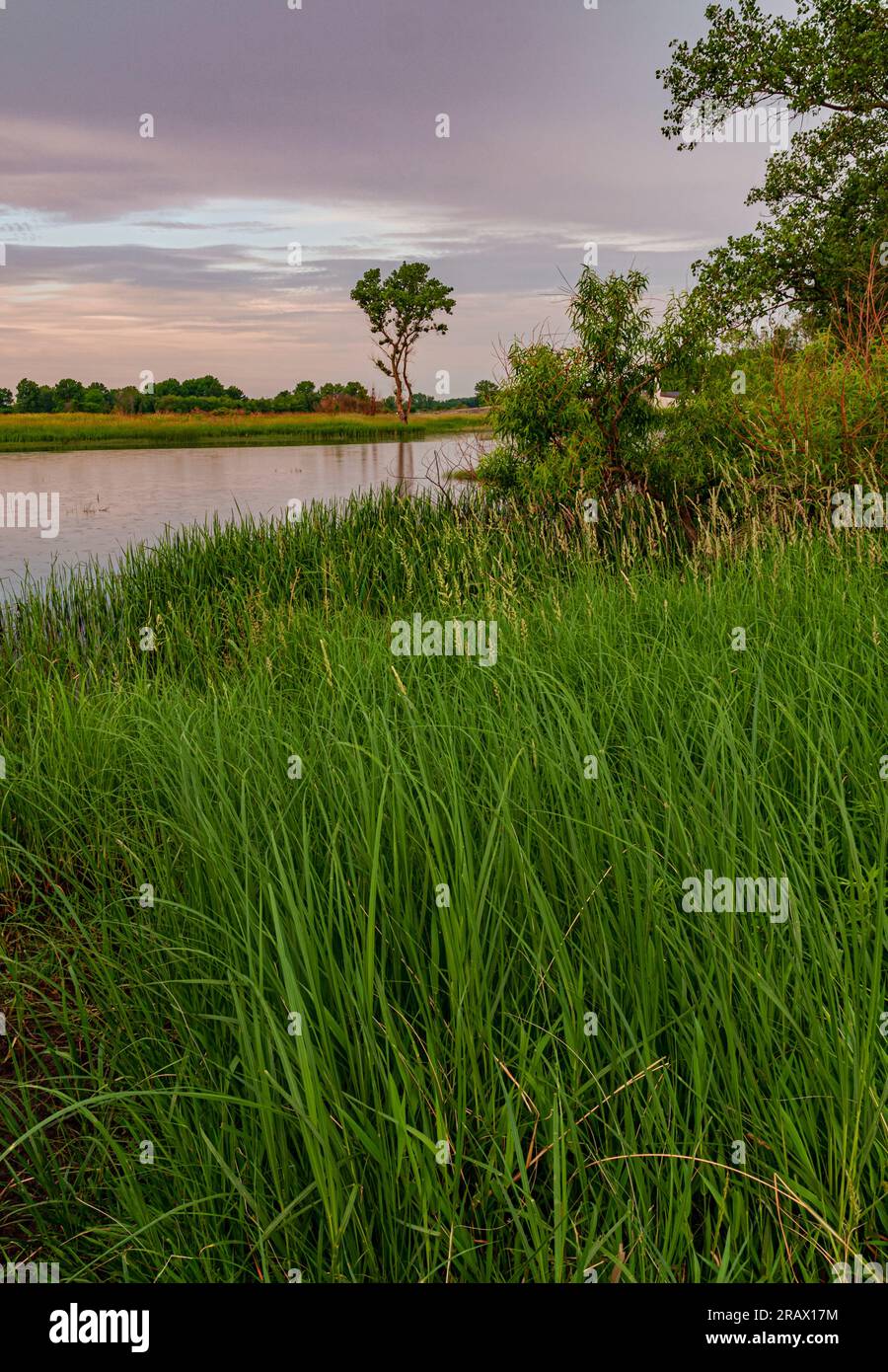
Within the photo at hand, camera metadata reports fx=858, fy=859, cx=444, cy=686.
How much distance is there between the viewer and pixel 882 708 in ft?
11.2

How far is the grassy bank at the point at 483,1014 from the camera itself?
1.67m

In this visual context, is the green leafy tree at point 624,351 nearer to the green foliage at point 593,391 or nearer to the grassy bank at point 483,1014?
the green foliage at point 593,391

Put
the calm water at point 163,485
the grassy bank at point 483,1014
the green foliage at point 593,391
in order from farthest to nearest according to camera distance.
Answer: the calm water at point 163,485
the green foliage at point 593,391
the grassy bank at point 483,1014

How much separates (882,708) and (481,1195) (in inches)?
101

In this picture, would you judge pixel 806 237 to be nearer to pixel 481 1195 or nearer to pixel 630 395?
pixel 630 395

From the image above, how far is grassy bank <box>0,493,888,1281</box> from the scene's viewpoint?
1.67 m

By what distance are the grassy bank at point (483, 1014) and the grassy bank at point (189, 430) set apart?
40.2 m

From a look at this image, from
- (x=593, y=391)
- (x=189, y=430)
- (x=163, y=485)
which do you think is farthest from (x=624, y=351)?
(x=189, y=430)

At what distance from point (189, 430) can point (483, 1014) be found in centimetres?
5554

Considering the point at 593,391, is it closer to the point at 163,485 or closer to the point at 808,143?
the point at 808,143

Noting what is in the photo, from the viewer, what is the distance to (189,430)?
52719 millimetres

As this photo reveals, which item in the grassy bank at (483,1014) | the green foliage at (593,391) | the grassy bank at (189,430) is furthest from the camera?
the grassy bank at (189,430)

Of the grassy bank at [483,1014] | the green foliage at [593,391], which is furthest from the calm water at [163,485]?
the grassy bank at [483,1014]

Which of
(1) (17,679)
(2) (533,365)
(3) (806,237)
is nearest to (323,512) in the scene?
(2) (533,365)
